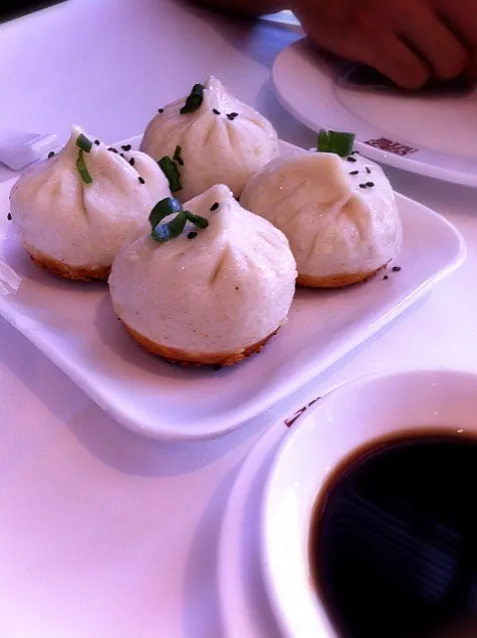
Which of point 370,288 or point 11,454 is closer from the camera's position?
point 11,454

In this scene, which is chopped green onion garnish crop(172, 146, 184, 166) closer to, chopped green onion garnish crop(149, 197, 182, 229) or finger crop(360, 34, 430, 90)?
chopped green onion garnish crop(149, 197, 182, 229)

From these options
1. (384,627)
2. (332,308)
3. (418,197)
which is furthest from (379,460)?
(418,197)

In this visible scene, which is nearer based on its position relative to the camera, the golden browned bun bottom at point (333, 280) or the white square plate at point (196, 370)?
the white square plate at point (196, 370)

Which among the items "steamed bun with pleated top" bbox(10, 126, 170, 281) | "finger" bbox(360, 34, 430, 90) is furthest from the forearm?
"steamed bun with pleated top" bbox(10, 126, 170, 281)

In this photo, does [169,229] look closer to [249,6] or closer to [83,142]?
[83,142]

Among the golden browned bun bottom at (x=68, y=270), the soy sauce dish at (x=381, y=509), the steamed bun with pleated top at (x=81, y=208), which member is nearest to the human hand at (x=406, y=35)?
the steamed bun with pleated top at (x=81, y=208)

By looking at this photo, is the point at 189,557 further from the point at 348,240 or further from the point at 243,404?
the point at 348,240

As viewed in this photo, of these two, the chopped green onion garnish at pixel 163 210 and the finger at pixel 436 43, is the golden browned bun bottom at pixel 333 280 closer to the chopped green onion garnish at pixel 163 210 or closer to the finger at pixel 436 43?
the chopped green onion garnish at pixel 163 210
